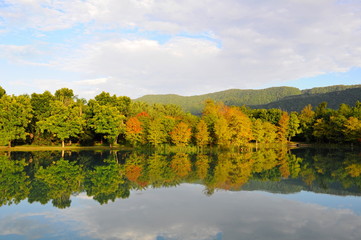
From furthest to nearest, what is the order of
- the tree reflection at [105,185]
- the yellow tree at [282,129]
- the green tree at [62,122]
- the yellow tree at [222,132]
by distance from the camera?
the yellow tree at [282,129]
the green tree at [62,122]
the yellow tree at [222,132]
the tree reflection at [105,185]

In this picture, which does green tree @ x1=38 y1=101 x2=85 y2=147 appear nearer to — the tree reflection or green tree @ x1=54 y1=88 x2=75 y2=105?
green tree @ x1=54 y1=88 x2=75 y2=105

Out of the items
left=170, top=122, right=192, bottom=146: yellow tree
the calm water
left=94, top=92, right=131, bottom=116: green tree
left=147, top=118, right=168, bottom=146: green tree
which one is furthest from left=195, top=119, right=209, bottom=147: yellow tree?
left=94, top=92, right=131, bottom=116: green tree

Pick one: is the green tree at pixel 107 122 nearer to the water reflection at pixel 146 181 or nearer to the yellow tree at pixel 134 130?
the yellow tree at pixel 134 130

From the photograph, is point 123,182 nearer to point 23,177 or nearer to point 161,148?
point 23,177

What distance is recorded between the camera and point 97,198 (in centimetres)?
1853

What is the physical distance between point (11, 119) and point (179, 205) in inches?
2020

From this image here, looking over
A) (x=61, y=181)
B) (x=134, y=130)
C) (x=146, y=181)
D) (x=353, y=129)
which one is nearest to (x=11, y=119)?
(x=134, y=130)

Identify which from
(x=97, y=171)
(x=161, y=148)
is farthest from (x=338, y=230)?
(x=161, y=148)

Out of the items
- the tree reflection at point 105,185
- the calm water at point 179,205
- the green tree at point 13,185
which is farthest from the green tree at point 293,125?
the green tree at point 13,185

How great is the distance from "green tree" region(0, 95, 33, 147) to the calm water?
31.3 m

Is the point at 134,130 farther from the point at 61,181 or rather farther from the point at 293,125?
the point at 293,125

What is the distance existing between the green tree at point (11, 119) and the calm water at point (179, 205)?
103 ft

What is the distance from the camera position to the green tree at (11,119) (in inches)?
2151

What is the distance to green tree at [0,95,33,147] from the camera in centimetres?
5462
